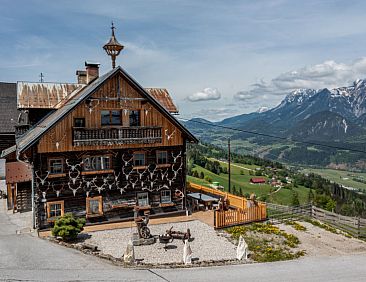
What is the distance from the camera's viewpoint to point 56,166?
22.8 m

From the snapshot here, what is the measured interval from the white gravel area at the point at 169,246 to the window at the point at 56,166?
4257 millimetres

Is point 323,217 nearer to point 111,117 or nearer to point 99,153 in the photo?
point 99,153

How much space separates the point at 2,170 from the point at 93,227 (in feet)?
58.0

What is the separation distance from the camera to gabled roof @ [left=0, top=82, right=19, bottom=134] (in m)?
35.8

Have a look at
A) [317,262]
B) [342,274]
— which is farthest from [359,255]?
[342,274]

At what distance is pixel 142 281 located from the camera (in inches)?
563

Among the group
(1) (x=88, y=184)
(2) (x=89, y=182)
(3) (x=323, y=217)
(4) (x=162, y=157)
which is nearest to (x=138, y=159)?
(4) (x=162, y=157)

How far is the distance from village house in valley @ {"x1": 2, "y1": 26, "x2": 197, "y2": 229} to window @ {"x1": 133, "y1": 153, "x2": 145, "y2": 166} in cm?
7

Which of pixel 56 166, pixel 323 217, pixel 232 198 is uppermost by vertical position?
pixel 56 166

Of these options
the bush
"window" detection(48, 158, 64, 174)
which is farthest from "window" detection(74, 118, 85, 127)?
the bush

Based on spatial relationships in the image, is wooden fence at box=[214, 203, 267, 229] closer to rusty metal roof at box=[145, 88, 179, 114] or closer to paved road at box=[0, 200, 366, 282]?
paved road at box=[0, 200, 366, 282]

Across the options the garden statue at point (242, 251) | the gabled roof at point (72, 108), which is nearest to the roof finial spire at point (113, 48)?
the gabled roof at point (72, 108)

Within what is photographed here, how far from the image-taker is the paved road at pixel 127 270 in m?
14.6

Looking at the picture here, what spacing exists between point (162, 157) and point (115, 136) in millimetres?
3856
